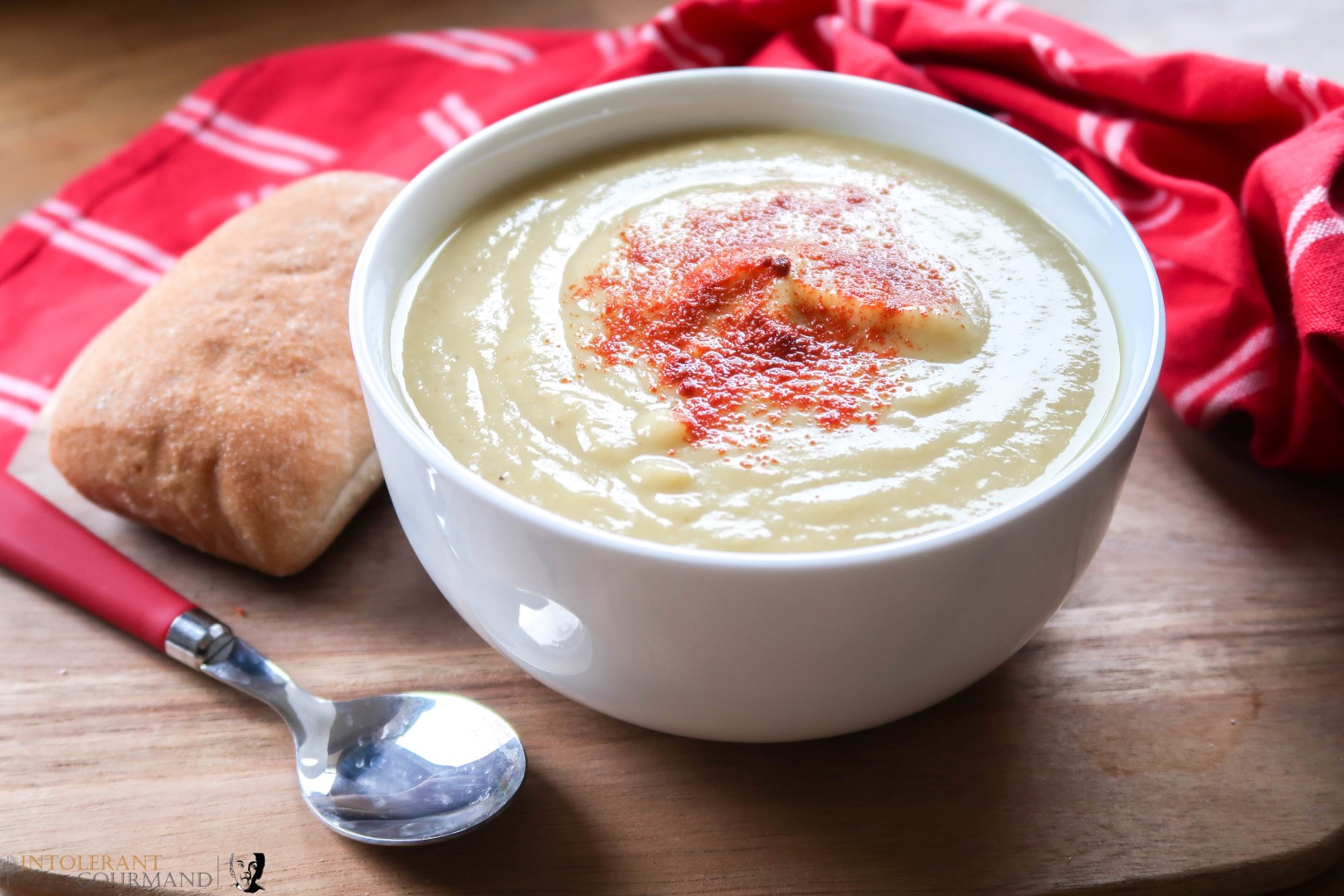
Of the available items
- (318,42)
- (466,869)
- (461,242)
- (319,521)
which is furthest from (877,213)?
(318,42)

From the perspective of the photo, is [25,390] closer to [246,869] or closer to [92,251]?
[92,251]

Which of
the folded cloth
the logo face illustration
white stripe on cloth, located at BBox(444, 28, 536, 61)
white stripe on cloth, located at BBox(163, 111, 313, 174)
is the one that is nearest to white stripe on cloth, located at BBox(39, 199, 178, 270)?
the folded cloth

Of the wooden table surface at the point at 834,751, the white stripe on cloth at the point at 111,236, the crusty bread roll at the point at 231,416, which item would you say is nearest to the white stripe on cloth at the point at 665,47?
the crusty bread roll at the point at 231,416

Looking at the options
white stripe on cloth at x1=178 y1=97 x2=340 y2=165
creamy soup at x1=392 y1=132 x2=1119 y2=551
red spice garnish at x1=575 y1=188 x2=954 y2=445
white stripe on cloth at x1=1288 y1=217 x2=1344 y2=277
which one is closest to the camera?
creamy soup at x1=392 y1=132 x2=1119 y2=551

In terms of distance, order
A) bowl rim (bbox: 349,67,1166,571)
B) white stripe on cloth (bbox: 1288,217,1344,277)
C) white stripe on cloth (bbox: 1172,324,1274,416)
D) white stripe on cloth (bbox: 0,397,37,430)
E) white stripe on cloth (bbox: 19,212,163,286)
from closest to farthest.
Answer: bowl rim (bbox: 349,67,1166,571) → white stripe on cloth (bbox: 1288,217,1344,277) → white stripe on cloth (bbox: 1172,324,1274,416) → white stripe on cloth (bbox: 0,397,37,430) → white stripe on cloth (bbox: 19,212,163,286)

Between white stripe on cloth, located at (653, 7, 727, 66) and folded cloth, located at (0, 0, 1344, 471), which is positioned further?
white stripe on cloth, located at (653, 7, 727, 66)

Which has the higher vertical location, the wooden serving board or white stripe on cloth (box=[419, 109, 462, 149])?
white stripe on cloth (box=[419, 109, 462, 149])

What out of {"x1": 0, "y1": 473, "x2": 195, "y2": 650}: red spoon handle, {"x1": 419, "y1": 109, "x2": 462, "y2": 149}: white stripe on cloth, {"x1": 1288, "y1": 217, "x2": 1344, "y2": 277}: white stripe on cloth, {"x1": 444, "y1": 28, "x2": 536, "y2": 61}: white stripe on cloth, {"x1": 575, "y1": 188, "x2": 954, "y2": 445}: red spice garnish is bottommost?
{"x1": 1288, "y1": 217, "x2": 1344, "y2": 277}: white stripe on cloth

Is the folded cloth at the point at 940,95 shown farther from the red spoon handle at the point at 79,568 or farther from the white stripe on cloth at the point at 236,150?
the red spoon handle at the point at 79,568

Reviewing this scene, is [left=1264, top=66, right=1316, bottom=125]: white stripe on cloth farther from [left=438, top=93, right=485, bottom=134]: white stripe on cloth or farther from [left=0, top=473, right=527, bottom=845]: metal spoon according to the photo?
[left=0, top=473, right=527, bottom=845]: metal spoon
